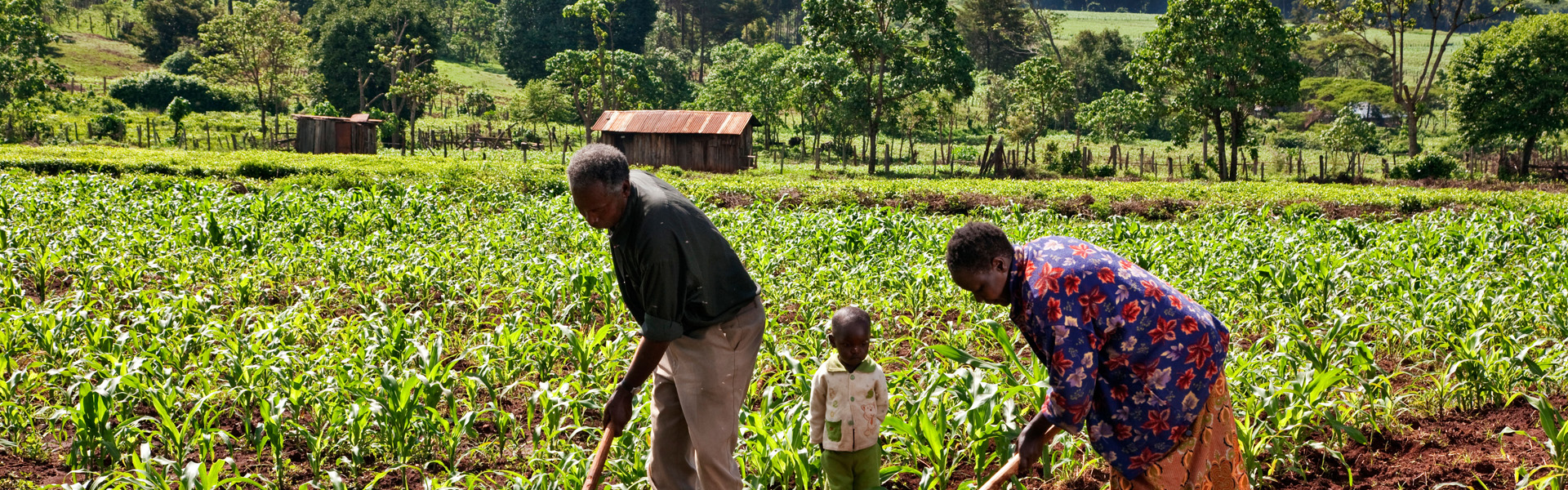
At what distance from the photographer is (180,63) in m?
51.2

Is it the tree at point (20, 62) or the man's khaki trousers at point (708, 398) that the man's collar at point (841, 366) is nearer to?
the man's khaki trousers at point (708, 398)

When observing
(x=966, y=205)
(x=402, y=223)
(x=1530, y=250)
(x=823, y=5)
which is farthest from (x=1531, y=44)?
(x=402, y=223)

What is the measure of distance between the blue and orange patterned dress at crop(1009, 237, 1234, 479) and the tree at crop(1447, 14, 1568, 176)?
35.6 metres

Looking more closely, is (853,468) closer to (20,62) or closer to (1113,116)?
(20,62)

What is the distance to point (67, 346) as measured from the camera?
538 cm

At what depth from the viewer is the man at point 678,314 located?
9.58 feet

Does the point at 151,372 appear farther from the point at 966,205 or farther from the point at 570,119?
the point at 570,119

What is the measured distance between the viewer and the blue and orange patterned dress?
2572 mm

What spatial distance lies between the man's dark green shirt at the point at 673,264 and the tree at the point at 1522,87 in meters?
36.1

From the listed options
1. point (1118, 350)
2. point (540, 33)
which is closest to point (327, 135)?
point (1118, 350)

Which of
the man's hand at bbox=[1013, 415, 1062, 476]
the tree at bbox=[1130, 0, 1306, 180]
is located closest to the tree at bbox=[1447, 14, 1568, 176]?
the tree at bbox=[1130, 0, 1306, 180]

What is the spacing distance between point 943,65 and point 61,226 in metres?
26.2

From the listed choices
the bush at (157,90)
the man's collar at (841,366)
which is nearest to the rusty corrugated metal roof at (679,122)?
the bush at (157,90)

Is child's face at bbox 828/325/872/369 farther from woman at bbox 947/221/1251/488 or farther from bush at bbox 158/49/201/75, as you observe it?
bush at bbox 158/49/201/75
